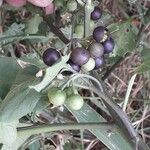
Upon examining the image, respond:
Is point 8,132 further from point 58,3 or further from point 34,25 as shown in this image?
point 34,25

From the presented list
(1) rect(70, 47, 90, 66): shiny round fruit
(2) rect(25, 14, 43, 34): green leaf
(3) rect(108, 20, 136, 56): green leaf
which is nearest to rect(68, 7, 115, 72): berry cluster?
(1) rect(70, 47, 90, 66): shiny round fruit

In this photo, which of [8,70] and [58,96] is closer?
[58,96]

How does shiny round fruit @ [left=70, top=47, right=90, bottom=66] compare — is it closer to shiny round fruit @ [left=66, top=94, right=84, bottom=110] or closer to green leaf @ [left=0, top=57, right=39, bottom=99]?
shiny round fruit @ [left=66, top=94, right=84, bottom=110]

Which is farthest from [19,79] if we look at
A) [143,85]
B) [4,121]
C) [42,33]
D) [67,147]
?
[143,85]

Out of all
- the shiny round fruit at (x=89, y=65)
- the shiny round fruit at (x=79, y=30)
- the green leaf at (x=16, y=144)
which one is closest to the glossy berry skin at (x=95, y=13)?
the shiny round fruit at (x=79, y=30)

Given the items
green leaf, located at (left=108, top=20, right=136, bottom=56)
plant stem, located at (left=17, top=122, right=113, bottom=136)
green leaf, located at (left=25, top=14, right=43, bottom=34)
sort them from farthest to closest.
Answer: green leaf, located at (left=25, top=14, right=43, bottom=34) → green leaf, located at (left=108, top=20, right=136, bottom=56) → plant stem, located at (left=17, top=122, right=113, bottom=136)

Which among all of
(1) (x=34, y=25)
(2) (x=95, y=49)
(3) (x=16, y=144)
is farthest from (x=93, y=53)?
(1) (x=34, y=25)
